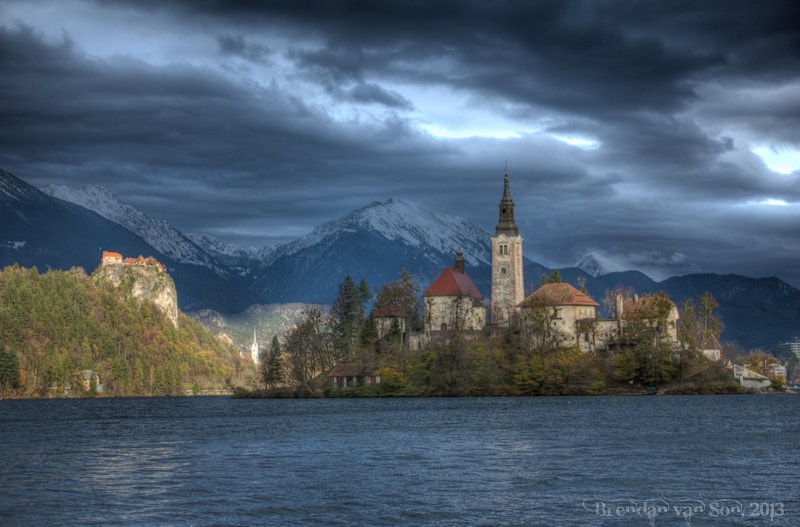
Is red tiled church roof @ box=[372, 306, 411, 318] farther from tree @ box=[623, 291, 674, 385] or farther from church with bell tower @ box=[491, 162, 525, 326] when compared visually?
tree @ box=[623, 291, 674, 385]

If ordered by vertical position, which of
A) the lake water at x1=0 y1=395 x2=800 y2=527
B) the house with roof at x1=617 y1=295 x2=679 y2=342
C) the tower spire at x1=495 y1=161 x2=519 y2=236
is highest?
the tower spire at x1=495 y1=161 x2=519 y2=236

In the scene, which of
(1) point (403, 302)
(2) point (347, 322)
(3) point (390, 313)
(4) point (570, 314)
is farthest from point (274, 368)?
(4) point (570, 314)

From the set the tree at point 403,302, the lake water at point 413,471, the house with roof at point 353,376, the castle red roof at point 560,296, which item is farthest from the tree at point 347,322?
the lake water at point 413,471

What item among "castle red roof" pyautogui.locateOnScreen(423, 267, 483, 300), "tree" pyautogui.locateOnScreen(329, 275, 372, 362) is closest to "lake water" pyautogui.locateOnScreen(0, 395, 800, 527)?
"castle red roof" pyautogui.locateOnScreen(423, 267, 483, 300)

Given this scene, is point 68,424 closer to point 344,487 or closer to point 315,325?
point 344,487

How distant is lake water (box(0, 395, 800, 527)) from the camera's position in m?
43.7

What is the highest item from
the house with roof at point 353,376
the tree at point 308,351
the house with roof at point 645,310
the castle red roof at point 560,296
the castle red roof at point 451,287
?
the castle red roof at point 451,287

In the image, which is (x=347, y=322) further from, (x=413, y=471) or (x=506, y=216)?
(x=413, y=471)

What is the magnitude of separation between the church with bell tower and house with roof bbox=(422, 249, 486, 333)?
359 centimetres

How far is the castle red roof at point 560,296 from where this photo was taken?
536ft

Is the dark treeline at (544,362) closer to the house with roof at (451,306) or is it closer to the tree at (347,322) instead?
the house with roof at (451,306)

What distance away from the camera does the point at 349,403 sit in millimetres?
146750

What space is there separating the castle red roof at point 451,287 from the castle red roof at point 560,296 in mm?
15310

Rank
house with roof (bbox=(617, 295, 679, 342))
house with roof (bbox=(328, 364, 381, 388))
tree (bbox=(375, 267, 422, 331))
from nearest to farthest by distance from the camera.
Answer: house with roof (bbox=(617, 295, 679, 342))
house with roof (bbox=(328, 364, 381, 388))
tree (bbox=(375, 267, 422, 331))
